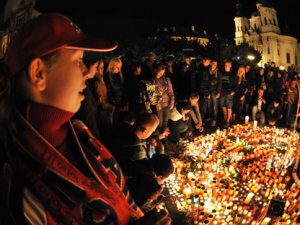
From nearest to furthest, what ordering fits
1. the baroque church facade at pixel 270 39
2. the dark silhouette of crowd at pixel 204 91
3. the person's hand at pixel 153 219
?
1. the person's hand at pixel 153 219
2. the dark silhouette of crowd at pixel 204 91
3. the baroque church facade at pixel 270 39

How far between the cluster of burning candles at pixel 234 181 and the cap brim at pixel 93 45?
103 inches

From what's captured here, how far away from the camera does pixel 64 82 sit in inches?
47.6

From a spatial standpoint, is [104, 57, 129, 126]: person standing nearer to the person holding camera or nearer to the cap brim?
the cap brim

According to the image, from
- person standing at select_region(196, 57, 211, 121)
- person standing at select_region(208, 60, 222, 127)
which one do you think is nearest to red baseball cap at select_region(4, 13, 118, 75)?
person standing at select_region(196, 57, 211, 121)

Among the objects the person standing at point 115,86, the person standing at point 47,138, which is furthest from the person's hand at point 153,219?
the person standing at point 115,86

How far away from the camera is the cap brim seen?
4.06ft

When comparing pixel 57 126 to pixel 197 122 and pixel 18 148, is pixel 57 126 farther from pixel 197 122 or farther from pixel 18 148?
pixel 197 122

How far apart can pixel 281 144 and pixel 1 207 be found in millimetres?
7066

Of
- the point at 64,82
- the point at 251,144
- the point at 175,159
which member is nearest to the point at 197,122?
the point at 251,144

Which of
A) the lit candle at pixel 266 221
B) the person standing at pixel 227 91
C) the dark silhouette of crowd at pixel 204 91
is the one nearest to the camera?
the lit candle at pixel 266 221

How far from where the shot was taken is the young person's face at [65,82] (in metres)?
1.17

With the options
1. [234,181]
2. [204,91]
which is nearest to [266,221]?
[234,181]

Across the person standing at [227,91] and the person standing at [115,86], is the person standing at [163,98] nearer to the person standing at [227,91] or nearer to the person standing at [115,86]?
the person standing at [115,86]

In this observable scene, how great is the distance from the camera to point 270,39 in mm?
76125
